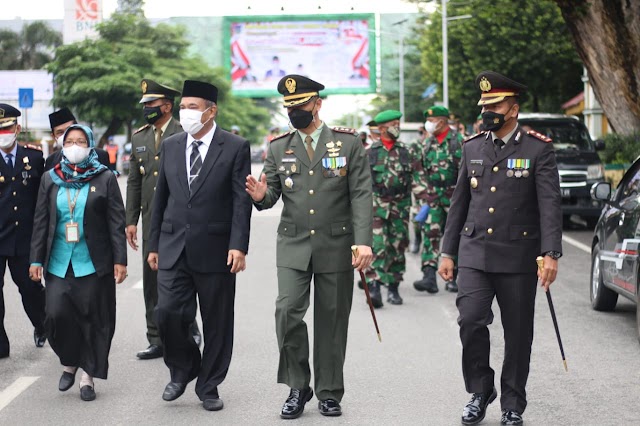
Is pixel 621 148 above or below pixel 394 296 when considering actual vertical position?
above

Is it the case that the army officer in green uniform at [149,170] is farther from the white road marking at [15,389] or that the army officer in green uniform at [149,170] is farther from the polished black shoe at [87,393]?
the polished black shoe at [87,393]

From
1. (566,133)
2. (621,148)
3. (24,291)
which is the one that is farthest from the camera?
(621,148)

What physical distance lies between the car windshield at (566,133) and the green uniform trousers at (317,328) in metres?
15.0

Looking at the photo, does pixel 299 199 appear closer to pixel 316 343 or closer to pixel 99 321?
pixel 316 343

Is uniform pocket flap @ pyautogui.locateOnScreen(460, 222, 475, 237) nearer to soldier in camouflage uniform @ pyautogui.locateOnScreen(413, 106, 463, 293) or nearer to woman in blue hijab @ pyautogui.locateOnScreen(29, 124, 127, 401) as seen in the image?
woman in blue hijab @ pyautogui.locateOnScreen(29, 124, 127, 401)

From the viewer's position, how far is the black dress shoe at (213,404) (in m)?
7.41

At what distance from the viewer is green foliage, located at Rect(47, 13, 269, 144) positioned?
5747 cm

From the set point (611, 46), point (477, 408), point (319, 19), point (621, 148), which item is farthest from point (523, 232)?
point (319, 19)

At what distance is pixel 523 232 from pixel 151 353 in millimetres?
3533

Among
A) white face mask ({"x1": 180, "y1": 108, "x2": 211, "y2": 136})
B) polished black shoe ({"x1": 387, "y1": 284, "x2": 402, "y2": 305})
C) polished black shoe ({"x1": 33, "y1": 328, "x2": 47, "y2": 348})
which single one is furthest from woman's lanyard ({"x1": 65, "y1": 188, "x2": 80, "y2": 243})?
polished black shoe ({"x1": 387, "y1": 284, "x2": 402, "y2": 305})

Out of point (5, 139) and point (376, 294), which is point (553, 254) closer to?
point (5, 139)

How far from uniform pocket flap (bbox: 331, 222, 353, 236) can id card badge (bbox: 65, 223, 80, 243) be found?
5.80ft

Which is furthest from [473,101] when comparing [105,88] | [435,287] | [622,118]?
[435,287]

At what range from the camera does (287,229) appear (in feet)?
24.4
